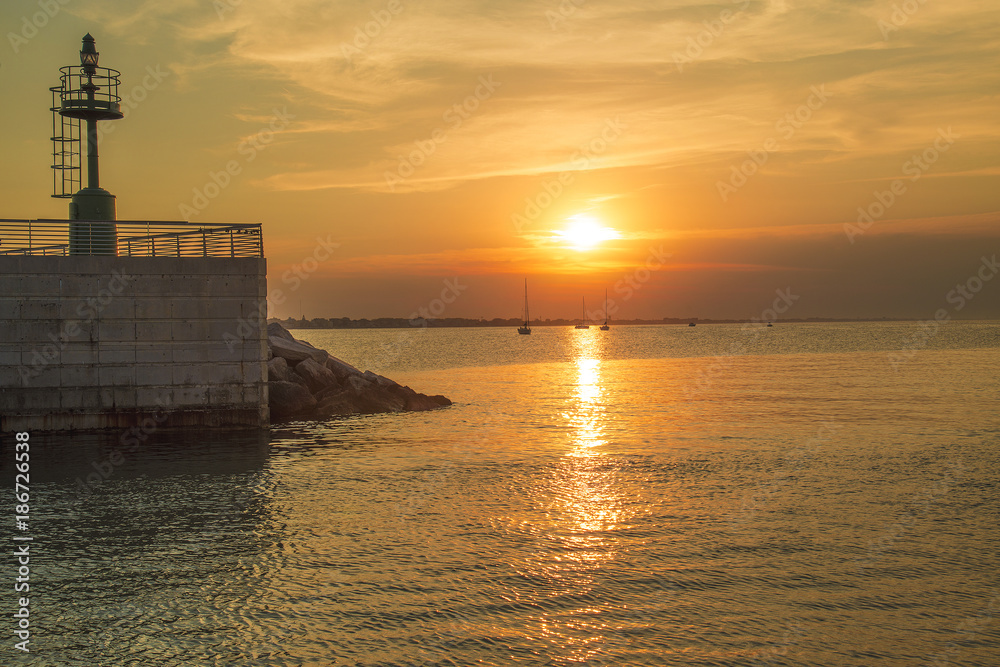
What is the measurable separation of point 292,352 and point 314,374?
5.07 ft

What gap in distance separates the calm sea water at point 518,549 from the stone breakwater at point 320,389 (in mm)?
5706

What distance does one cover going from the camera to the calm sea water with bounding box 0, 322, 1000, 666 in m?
8.02

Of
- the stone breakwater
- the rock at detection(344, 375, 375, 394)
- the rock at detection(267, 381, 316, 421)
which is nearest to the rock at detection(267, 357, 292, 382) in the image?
the stone breakwater

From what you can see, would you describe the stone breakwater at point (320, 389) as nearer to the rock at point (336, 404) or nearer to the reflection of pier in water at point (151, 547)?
the rock at point (336, 404)

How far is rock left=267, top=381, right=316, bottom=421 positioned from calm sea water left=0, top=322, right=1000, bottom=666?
17.7 feet

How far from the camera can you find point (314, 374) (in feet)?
105

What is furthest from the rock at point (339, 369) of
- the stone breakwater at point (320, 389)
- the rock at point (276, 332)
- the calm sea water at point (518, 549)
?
the calm sea water at point (518, 549)

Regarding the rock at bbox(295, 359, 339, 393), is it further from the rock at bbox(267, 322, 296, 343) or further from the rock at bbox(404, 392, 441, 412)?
the rock at bbox(267, 322, 296, 343)

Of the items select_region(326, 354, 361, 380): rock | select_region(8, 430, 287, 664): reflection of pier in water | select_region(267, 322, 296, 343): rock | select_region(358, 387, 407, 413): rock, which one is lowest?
select_region(8, 430, 287, 664): reflection of pier in water

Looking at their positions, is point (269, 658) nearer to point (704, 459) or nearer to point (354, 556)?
point (354, 556)

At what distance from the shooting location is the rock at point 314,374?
31.8m

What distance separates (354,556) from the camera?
1099 cm

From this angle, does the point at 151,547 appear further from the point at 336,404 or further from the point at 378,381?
the point at 378,381

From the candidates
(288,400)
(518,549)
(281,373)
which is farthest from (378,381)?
(518,549)
